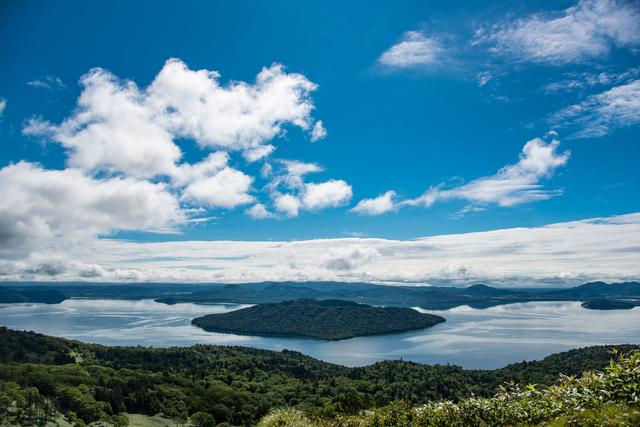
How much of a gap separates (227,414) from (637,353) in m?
71.1

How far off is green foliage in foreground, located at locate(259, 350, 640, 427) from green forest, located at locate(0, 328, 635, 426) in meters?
17.9

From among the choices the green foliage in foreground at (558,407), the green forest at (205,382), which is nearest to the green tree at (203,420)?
the green forest at (205,382)

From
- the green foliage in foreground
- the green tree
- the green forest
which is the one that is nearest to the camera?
the green foliage in foreground

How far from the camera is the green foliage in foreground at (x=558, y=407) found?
9852 mm

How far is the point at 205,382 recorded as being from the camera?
96.2m

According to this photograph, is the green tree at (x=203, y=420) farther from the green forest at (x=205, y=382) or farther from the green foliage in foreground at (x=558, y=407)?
the green foliage in foreground at (x=558, y=407)

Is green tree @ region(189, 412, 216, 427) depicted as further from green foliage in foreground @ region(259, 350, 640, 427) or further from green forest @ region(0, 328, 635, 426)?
green foliage in foreground @ region(259, 350, 640, 427)

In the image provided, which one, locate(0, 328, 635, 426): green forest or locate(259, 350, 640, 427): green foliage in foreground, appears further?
locate(0, 328, 635, 426): green forest

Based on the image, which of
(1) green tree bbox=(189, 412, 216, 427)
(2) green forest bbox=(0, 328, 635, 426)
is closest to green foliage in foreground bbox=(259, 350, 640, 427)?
(2) green forest bbox=(0, 328, 635, 426)

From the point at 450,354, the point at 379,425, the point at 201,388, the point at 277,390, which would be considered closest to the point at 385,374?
the point at 277,390

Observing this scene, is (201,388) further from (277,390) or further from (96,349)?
(96,349)

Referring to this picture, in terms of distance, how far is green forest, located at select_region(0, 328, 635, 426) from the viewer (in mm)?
65000

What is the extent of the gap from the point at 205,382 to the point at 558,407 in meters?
97.3

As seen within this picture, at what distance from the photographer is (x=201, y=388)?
88250 millimetres
